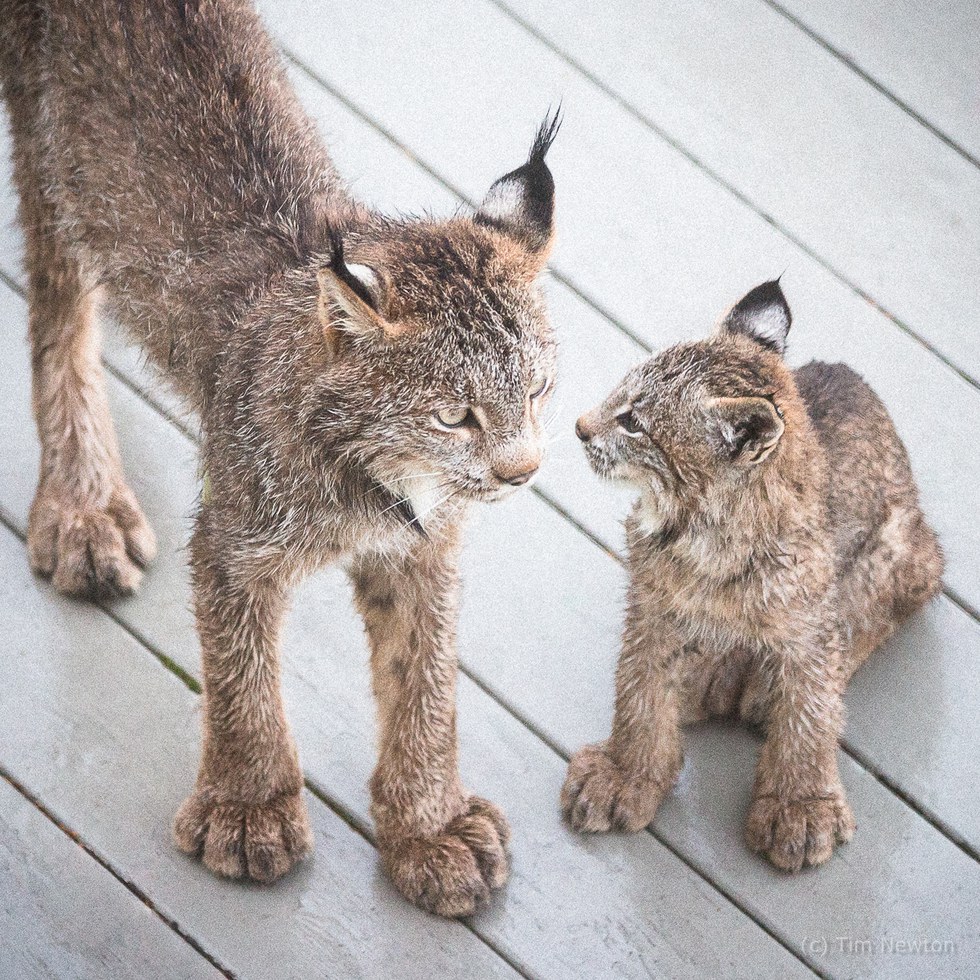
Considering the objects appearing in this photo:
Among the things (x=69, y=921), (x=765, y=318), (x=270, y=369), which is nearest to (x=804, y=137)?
(x=765, y=318)

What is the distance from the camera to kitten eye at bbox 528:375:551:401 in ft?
8.41

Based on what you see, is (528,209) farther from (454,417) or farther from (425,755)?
(425,755)

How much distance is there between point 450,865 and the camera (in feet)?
9.37

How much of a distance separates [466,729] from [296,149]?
1380 mm

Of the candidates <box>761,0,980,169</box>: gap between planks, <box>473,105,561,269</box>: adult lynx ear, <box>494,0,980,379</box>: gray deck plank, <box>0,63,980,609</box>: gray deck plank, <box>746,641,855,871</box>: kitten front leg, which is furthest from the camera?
<box>761,0,980,169</box>: gap between planks

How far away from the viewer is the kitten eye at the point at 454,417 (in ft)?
8.08

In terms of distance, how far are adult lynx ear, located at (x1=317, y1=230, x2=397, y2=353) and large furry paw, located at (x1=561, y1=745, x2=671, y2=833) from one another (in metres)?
1.17

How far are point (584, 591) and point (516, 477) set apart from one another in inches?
37.3

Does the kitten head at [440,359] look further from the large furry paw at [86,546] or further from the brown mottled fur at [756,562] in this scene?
the large furry paw at [86,546]

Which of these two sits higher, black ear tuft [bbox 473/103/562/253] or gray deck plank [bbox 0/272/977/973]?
black ear tuft [bbox 473/103/562/253]

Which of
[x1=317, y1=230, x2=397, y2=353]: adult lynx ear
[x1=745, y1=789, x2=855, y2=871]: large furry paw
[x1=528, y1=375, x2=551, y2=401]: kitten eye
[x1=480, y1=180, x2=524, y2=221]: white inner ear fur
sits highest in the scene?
[x1=480, y1=180, x2=524, y2=221]: white inner ear fur

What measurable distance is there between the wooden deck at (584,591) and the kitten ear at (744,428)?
0.86 metres

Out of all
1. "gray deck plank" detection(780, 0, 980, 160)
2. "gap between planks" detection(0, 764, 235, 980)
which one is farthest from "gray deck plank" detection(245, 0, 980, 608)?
"gap between planks" detection(0, 764, 235, 980)

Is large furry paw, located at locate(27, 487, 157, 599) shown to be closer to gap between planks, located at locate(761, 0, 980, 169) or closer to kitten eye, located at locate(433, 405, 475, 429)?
kitten eye, located at locate(433, 405, 475, 429)
